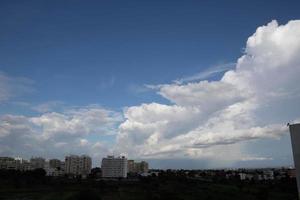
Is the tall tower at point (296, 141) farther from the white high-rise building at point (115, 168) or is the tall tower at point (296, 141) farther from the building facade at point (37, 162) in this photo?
the building facade at point (37, 162)

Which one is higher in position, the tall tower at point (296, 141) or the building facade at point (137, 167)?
the building facade at point (137, 167)

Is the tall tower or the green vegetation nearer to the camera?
the tall tower

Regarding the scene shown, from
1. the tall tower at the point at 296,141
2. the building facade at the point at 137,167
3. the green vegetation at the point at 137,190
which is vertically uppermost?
the building facade at the point at 137,167

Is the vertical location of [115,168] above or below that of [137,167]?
below

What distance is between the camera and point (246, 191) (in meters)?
57.7

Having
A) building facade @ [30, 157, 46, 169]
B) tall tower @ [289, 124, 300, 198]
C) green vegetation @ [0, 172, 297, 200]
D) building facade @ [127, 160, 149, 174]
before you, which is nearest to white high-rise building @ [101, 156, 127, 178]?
building facade @ [127, 160, 149, 174]

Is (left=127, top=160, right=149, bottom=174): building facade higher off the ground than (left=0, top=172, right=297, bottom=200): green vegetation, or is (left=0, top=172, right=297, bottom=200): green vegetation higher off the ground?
(left=127, top=160, right=149, bottom=174): building facade

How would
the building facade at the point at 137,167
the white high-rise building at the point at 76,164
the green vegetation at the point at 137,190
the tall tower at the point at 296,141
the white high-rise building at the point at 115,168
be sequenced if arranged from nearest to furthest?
the tall tower at the point at 296,141 → the green vegetation at the point at 137,190 → the white high-rise building at the point at 115,168 → the white high-rise building at the point at 76,164 → the building facade at the point at 137,167

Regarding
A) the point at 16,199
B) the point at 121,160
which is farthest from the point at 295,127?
the point at 121,160

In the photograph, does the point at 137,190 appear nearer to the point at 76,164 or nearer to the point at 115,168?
the point at 115,168

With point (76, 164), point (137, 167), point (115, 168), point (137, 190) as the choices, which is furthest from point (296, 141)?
point (137, 167)

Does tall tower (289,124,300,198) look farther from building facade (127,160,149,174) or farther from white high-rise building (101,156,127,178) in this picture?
building facade (127,160,149,174)

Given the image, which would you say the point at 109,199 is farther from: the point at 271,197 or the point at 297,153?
the point at 297,153

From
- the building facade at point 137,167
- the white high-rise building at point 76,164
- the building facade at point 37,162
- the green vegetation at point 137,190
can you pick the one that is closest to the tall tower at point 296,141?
the green vegetation at point 137,190
